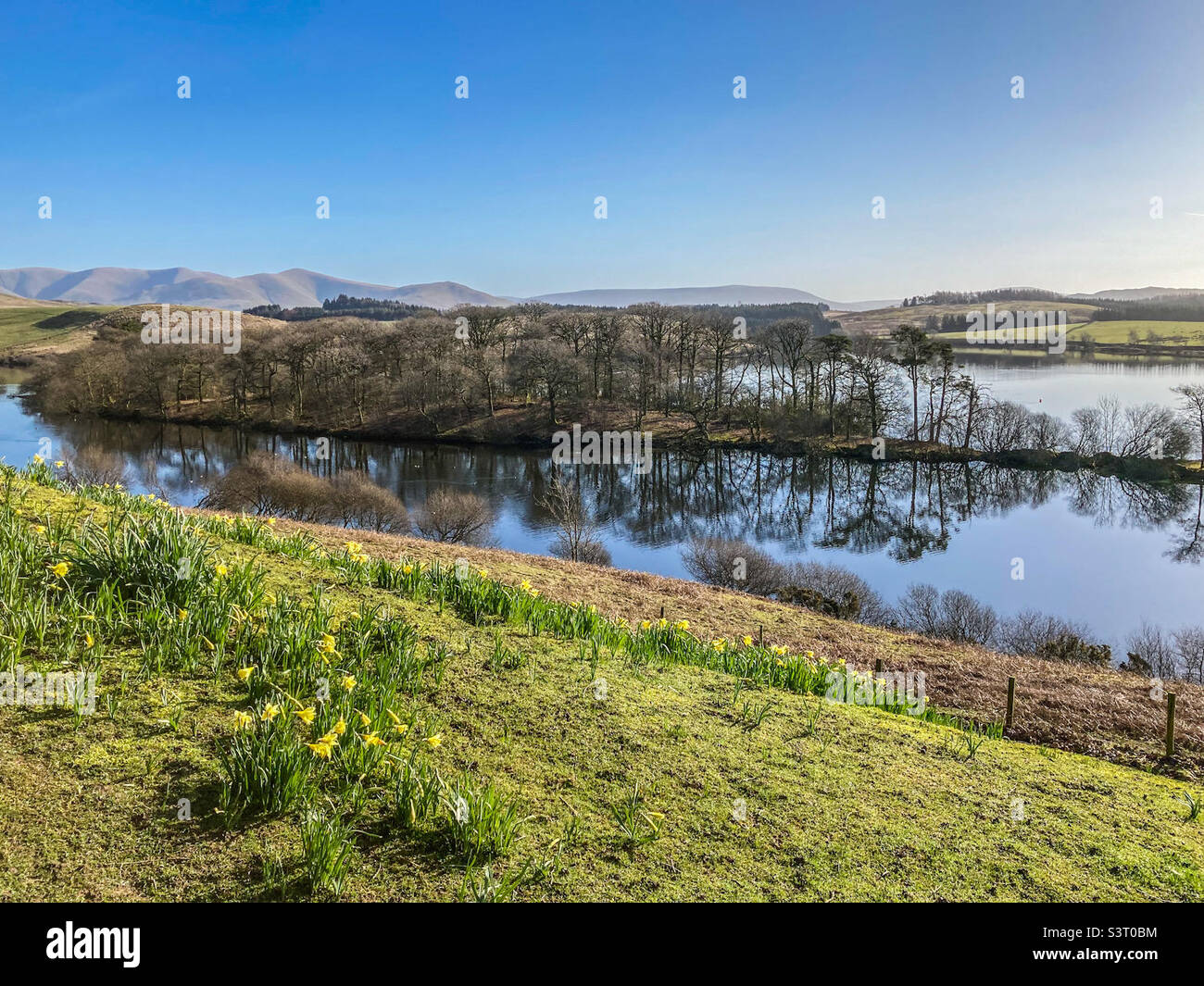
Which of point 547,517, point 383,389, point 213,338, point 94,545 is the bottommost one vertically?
point 547,517

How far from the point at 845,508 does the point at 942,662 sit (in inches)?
1055

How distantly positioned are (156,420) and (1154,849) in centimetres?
7105

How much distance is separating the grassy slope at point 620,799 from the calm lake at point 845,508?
2072 cm

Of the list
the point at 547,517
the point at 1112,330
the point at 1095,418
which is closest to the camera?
the point at 547,517

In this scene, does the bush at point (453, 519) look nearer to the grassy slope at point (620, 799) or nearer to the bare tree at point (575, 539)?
the bare tree at point (575, 539)

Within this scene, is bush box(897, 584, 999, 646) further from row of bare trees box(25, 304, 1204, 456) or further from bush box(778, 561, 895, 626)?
row of bare trees box(25, 304, 1204, 456)

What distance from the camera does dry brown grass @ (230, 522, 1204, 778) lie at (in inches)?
375

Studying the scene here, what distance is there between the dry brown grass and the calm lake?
10.0m

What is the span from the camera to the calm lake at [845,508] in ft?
90.6

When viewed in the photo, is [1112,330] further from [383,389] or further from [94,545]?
[94,545]

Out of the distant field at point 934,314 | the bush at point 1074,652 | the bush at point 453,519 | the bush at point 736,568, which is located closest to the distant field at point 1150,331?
the distant field at point 934,314

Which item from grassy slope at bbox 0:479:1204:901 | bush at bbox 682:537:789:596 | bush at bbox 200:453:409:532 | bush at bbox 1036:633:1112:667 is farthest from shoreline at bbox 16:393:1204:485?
grassy slope at bbox 0:479:1204:901

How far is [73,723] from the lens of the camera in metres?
3.79
